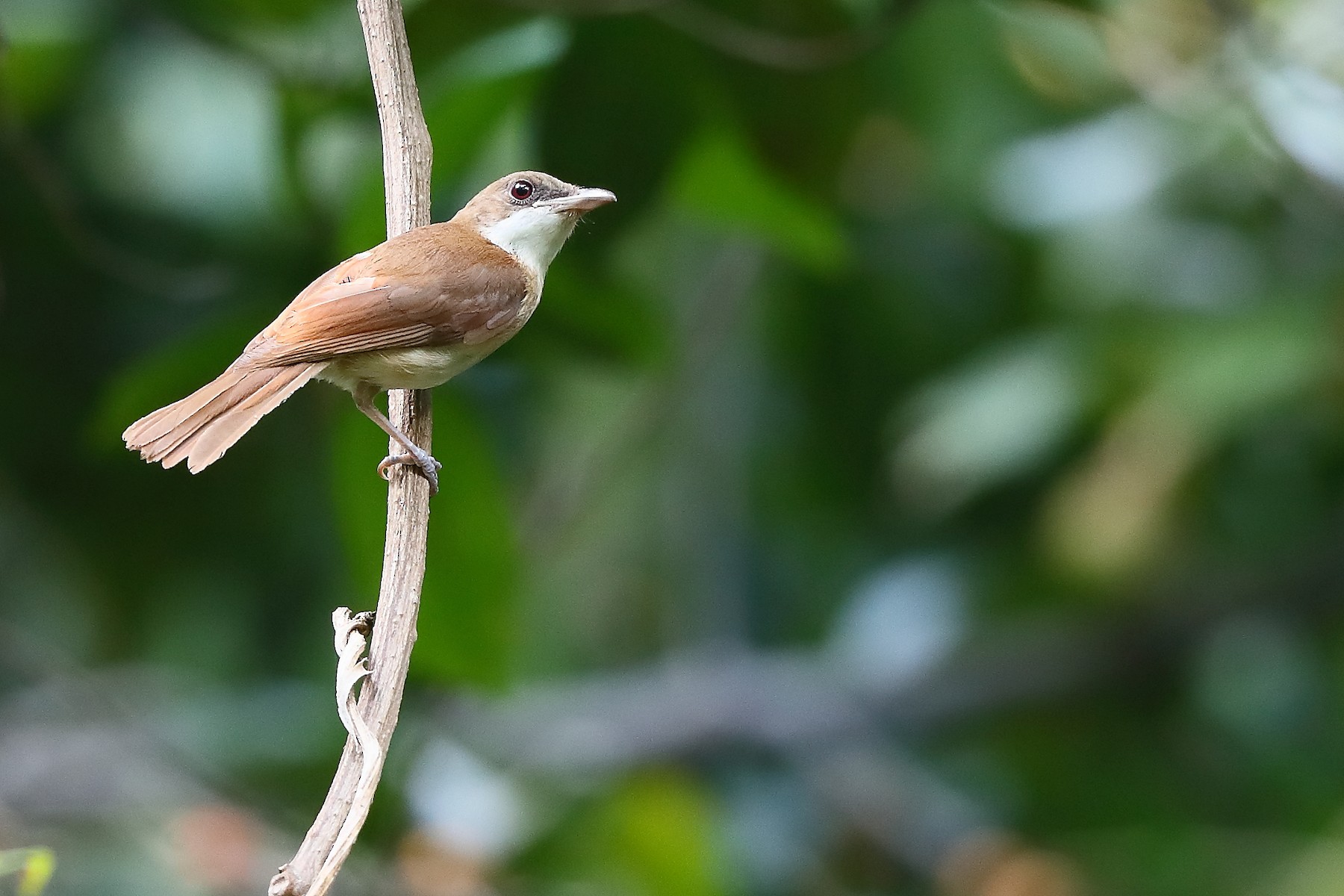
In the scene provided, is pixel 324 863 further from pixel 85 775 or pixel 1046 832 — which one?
pixel 1046 832

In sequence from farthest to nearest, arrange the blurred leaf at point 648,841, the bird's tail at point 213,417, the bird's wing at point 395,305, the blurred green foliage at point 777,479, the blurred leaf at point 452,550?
the blurred leaf at point 648,841
the blurred green foliage at point 777,479
the blurred leaf at point 452,550
the bird's wing at point 395,305
the bird's tail at point 213,417

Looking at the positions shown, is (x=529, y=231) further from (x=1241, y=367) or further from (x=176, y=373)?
(x=1241, y=367)

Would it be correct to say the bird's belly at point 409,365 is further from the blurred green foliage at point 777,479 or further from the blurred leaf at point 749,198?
the blurred leaf at point 749,198

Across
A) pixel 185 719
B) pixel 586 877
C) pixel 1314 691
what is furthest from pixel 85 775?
pixel 1314 691

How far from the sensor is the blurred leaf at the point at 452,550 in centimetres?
296

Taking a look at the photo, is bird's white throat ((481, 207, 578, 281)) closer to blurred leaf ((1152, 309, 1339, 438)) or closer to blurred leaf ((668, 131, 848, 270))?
blurred leaf ((668, 131, 848, 270))

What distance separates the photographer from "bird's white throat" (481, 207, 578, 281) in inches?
101

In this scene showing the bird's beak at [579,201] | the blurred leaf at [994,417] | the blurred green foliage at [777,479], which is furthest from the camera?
the blurred leaf at [994,417]

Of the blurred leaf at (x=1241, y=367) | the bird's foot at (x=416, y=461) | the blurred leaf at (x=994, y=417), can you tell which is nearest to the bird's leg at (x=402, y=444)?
the bird's foot at (x=416, y=461)

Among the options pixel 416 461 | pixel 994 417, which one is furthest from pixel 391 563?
pixel 994 417

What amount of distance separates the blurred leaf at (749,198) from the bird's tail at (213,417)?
1.39 m

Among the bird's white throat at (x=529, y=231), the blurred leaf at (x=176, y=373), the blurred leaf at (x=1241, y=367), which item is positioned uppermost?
the blurred leaf at (x=1241, y=367)

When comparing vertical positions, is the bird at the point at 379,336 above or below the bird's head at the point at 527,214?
below

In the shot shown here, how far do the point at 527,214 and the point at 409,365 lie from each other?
0.50m
